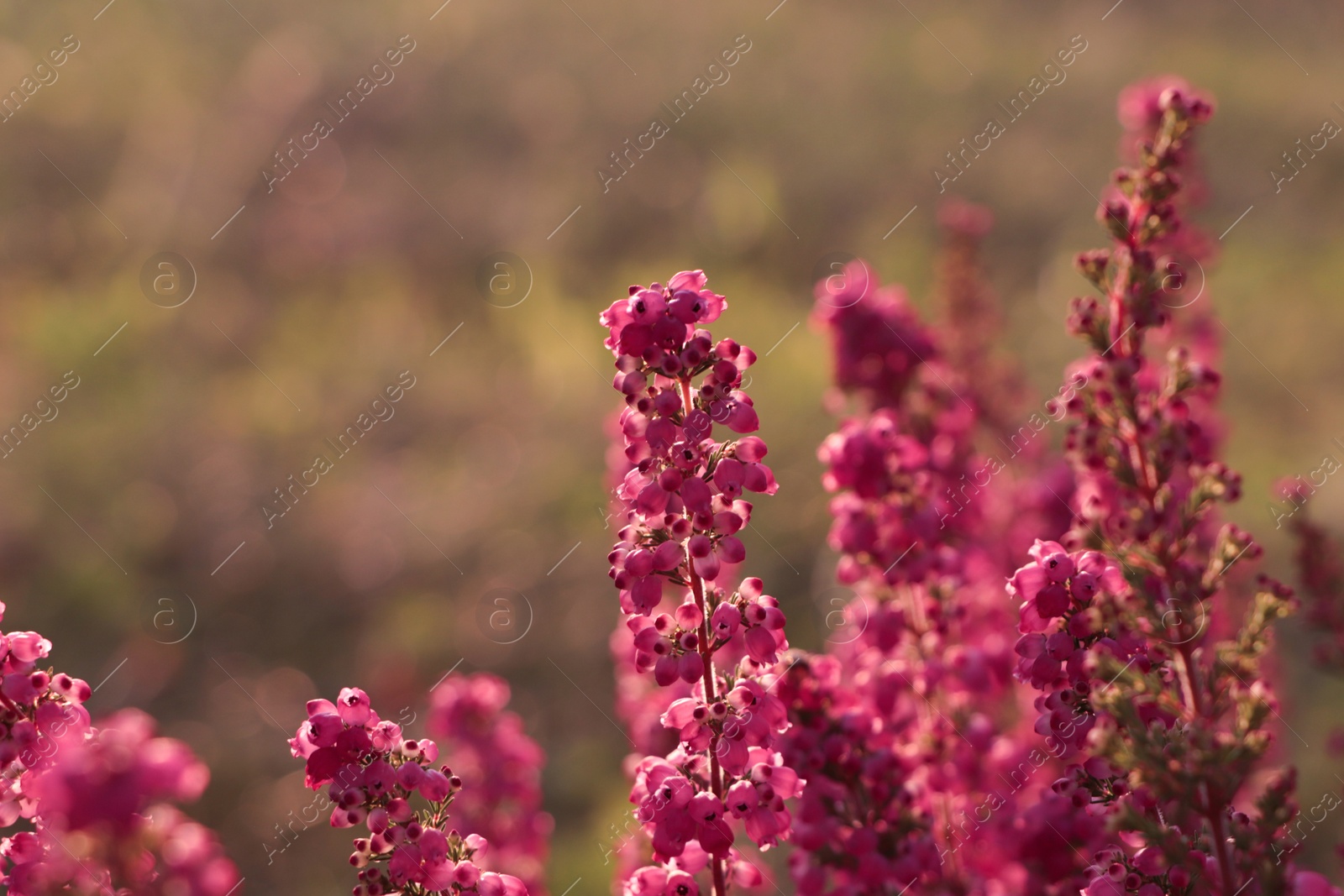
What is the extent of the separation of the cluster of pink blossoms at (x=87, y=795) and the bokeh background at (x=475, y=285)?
8.97 feet

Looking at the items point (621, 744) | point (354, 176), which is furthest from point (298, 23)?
point (621, 744)

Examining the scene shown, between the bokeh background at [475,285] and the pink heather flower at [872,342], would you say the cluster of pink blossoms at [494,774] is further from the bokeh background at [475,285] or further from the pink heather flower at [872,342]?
the bokeh background at [475,285]

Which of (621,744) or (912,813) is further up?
(621,744)

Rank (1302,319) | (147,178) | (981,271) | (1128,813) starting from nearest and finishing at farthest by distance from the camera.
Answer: (1128,813) → (981,271) → (1302,319) → (147,178)

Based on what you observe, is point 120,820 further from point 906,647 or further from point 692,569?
point 906,647

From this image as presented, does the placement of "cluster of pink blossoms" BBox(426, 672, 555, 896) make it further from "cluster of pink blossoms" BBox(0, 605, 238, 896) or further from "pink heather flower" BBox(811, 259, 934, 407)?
"pink heather flower" BBox(811, 259, 934, 407)

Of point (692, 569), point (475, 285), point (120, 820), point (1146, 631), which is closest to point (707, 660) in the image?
point (692, 569)

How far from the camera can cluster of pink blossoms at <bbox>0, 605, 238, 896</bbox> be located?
1.11 meters

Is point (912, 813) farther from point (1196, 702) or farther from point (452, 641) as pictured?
point (452, 641)

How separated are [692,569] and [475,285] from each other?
27.7 feet

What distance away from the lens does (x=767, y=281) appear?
897 centimetres

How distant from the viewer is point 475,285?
9.58 meters

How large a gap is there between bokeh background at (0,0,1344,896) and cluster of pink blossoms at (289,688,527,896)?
260 cm

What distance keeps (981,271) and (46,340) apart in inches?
288
